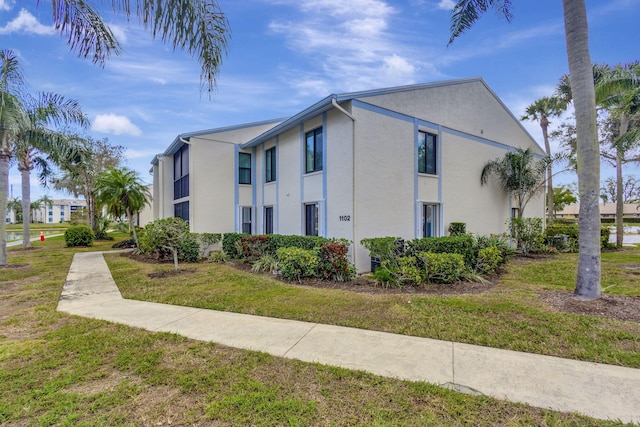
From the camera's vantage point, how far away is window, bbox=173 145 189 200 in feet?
50.0

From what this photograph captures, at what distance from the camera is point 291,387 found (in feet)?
10.4

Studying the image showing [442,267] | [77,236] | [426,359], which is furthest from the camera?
[77,236]

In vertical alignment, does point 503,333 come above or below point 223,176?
below

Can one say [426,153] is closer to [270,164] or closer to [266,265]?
[270,164]

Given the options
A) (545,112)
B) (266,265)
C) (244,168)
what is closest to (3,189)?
(244,168)

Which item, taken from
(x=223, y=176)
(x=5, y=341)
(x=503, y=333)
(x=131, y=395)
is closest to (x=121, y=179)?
(x=223, y=176)

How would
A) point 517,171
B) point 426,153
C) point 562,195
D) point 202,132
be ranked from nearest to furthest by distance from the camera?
1. point 426,153
2. point 202,132
3. point 517,171
4. point 562,195

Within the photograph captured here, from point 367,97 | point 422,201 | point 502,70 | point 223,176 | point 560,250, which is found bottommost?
point 560,250

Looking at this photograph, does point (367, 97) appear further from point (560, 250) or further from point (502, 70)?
point (560, 250)

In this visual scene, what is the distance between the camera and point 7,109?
1052cm

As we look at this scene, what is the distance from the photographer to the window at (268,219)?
1435 centimetres

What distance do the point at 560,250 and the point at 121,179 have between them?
23500 millimetres

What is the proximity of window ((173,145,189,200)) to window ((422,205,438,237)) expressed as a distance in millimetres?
11417

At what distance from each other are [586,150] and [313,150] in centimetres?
786
